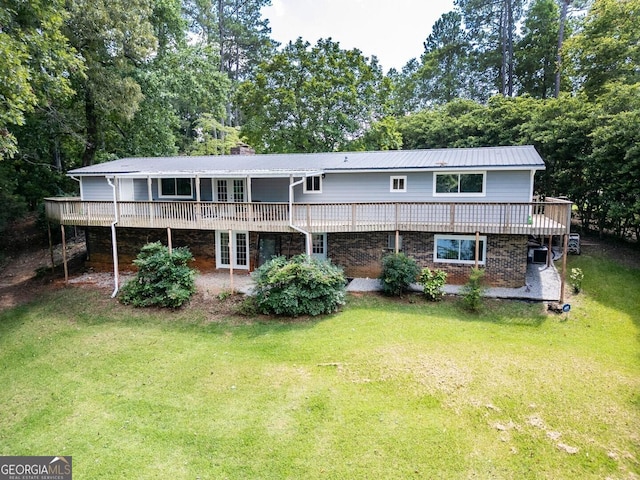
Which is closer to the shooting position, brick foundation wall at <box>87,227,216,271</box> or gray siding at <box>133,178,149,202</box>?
brick foundation wall at <box>87,227,216,271</box>

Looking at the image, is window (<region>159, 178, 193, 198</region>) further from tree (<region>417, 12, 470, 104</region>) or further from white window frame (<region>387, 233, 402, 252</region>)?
tree (<region>417, 12, 470, 104</region>)

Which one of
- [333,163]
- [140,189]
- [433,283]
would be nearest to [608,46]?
[333,163]

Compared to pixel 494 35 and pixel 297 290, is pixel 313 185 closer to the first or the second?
pixel 297 290

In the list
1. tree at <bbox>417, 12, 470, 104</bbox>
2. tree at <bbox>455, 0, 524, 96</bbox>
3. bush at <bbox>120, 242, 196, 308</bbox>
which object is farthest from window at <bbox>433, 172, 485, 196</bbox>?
tree at <bbox>417, 12, 470, 104</bbox>

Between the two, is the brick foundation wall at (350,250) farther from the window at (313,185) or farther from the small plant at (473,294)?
the window at (313,185)

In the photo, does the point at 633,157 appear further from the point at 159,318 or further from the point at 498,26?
the point at 498,26

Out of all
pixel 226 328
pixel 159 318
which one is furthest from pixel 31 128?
pixel 226 328
